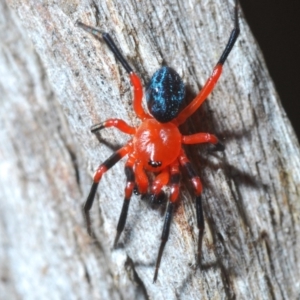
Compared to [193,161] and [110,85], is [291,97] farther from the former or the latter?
[110,85]

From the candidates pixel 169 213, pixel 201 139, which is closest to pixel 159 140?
pixel 201 139

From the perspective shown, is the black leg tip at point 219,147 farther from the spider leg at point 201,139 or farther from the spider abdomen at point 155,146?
the spider abdomen at point 155,146

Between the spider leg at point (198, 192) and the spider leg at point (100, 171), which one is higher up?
the spider leg at point (100, 171)

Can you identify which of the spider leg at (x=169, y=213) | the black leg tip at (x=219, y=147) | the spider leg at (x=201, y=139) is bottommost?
the spider leg at (x=169, y=213)

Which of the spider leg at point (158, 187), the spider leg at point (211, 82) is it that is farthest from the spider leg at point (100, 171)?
the spider leg at point (211, 82)

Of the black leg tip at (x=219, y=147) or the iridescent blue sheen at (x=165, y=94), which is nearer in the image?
the iridescent blue sheen at (x=165, y=94)

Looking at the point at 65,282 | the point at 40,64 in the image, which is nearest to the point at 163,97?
the point at 40,64
